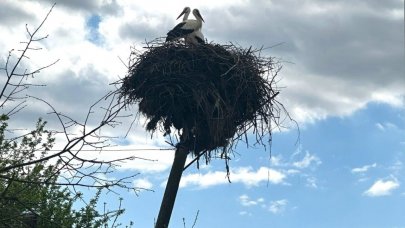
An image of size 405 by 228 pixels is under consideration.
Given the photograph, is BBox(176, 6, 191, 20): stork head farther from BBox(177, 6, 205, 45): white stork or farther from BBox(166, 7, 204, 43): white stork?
BBox(177, 6, 205, 45): white stork

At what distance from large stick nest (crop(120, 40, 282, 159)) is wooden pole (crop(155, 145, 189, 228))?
0.55 feet

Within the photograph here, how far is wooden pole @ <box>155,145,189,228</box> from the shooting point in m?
8.05

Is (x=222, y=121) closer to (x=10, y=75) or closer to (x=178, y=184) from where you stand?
(x=178, y=184)

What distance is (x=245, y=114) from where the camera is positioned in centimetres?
871

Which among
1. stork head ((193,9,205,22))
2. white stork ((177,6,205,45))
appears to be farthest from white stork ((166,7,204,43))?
stork head ((193,9,205,22))

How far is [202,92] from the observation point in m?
8.16

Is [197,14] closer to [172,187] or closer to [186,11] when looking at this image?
[186,11]

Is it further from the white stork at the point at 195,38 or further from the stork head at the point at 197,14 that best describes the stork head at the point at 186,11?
the white stork at the point at 195,38

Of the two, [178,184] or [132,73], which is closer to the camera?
[178,184]

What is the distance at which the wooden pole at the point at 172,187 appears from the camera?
8.05 m

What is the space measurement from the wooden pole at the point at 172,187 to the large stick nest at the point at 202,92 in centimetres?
17

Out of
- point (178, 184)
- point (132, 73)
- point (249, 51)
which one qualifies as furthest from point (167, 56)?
point (178, 184)

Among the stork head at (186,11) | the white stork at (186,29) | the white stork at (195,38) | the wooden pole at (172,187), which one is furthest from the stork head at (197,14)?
the wooden pole at (172,187)

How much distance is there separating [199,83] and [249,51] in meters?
1.17
